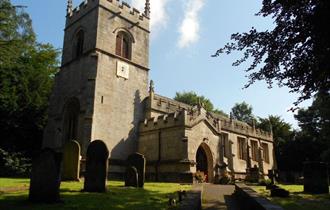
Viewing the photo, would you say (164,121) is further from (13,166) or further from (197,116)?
(13,166)

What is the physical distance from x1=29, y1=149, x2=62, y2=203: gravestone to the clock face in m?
16.9

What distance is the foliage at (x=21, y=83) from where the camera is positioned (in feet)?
75.9

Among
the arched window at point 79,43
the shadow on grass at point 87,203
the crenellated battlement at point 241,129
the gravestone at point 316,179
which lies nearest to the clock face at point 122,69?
the arched window at point 79,43

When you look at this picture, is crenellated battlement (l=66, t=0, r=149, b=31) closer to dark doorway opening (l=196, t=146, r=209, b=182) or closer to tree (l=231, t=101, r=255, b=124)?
dark doorway opening (l=196, t=146, r=209, b=182)

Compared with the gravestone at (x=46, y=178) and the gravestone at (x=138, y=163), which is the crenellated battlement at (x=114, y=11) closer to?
the gravestone at (x=138, y=163)

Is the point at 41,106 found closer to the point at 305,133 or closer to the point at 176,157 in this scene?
the point at 176,157

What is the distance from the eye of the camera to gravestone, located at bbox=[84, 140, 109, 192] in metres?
12.2

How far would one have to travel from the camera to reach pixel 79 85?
25.7 metres

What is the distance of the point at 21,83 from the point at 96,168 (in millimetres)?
18896

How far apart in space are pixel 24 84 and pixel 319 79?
24616 mm

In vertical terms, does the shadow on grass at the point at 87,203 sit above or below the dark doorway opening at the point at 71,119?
below

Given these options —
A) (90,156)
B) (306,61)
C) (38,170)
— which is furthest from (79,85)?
(306,61)

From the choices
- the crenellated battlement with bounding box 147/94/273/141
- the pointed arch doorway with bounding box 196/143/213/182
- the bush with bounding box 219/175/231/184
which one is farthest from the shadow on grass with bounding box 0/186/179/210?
the pointed arch doorway with bounding box 196/143/213/182

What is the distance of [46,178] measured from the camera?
9.44m
